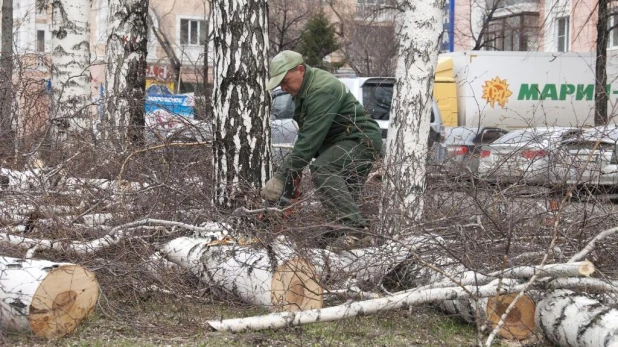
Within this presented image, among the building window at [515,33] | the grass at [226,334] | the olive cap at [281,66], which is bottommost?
the grass at [226,334]

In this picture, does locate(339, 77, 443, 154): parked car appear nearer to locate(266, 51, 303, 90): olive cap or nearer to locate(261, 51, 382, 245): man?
locate(261, 51, 382, 245): man

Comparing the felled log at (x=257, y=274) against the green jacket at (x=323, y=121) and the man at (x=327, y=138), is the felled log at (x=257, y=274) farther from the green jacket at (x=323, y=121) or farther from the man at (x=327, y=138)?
the green jacket at (x=323, y=121)

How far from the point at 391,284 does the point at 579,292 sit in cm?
133

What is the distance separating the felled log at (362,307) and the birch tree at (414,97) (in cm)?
174

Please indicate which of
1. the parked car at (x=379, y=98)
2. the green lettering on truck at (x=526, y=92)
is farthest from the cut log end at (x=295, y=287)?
the green lettering on truck at (x=526, y=92)

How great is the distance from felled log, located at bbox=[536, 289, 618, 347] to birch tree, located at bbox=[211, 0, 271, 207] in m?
2.66

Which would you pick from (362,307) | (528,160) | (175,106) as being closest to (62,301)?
(362,307)

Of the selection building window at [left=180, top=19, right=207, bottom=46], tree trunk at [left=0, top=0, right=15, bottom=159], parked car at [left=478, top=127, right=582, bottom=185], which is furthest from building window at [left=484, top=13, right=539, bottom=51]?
parked car at [left=478, top=127, right=582, bottom=185]

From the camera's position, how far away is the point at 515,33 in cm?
3341

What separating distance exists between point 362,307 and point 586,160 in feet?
7.47

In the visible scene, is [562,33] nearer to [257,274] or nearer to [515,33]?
[515,33]

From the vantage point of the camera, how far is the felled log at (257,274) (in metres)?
5.68

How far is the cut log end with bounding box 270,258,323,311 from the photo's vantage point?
18.5 feet

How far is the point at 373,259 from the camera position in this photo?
583 centimetres
